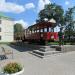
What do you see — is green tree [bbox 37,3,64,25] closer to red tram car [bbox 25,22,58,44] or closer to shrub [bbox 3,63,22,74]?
red tram car [bbox 25,22,58,44]

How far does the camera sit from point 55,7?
52.1 m

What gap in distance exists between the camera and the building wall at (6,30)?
6041 cm

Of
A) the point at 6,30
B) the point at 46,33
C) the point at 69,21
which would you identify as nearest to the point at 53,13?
the point at 69,21


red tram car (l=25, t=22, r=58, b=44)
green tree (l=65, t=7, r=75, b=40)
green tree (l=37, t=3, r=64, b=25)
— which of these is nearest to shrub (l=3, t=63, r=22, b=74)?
red tram car (l=25, t=22, r=58, b=44)

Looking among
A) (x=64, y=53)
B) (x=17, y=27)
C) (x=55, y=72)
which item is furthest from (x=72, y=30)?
(x=17, y=27)

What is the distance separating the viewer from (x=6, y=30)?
61.8m

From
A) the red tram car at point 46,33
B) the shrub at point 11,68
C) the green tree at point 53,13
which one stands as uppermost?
the green tree at point 53,13

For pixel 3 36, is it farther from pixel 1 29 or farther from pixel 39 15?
pixel 39 15

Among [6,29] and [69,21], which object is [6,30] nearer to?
[6,29]

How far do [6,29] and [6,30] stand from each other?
0.44m

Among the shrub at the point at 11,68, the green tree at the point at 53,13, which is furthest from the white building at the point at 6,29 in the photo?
the shrub at the point at 11,68

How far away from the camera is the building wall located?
60.4 metres

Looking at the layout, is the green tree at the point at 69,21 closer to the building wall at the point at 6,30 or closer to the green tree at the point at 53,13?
the green tree at the point at 53,13

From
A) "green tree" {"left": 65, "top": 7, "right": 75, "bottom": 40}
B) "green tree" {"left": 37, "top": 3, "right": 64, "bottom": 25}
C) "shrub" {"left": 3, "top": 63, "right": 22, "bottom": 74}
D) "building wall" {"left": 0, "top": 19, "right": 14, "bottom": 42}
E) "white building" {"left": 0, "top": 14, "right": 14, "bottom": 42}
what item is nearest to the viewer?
"shrub" {"left": 3, "top": 63, "right": 22, "bottom": 74}
